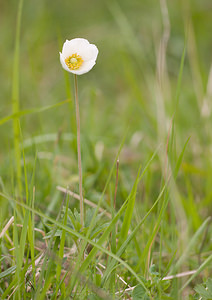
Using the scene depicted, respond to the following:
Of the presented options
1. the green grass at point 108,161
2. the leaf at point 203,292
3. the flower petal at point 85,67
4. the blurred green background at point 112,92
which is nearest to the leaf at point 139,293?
the green grass at point 108,161

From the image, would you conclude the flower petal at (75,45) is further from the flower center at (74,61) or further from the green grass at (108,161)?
the green grass at (108,161)

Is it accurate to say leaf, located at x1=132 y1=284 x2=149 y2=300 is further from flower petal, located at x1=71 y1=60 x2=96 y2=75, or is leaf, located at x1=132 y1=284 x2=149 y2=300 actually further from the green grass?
flower petal, located at x1=71 y1=60 x2=96 y2=75

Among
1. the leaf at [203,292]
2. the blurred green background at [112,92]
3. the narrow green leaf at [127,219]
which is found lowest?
the leaf at [203,292]

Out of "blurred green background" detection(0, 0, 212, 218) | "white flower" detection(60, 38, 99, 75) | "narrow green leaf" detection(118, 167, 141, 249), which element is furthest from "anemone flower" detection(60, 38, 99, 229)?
"blurred green background" detection(0, 0, 212, 218)

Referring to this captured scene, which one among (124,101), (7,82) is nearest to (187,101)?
(124,101)

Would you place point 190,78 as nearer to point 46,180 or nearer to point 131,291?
point 46,180
